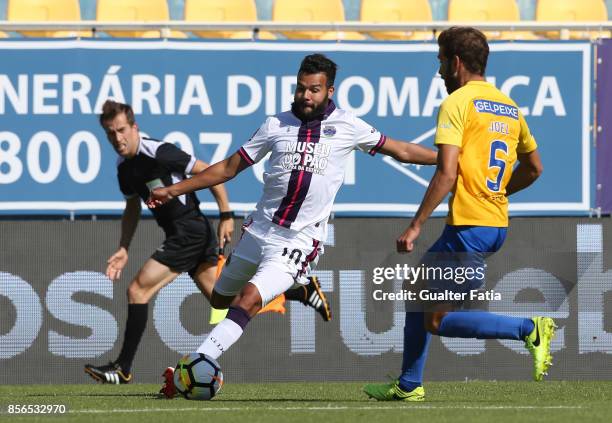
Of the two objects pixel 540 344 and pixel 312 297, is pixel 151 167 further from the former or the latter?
pixel 540 344

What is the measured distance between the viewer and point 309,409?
6.70 m

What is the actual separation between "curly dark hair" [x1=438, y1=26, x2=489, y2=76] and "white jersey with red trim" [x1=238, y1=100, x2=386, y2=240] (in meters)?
0.80

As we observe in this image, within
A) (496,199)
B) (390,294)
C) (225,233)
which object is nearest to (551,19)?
(390,294)

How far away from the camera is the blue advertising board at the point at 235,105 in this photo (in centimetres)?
1057

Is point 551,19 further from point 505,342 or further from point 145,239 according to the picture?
point 145,239

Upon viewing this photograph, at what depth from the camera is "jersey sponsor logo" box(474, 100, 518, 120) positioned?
6.80m

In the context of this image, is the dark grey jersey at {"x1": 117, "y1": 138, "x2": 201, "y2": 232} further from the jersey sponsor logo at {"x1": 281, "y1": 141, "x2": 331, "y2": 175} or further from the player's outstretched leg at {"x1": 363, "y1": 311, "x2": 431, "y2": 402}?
the player's outstretched leg at {"x1": 363, "y1": 311, "x2": 431, "y2": 402}

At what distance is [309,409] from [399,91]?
4578 mm

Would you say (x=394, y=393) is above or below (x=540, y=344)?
below

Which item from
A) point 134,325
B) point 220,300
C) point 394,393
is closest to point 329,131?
point 220,300

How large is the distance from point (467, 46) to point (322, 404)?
6.72 feet

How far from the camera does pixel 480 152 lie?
6828 millimetres

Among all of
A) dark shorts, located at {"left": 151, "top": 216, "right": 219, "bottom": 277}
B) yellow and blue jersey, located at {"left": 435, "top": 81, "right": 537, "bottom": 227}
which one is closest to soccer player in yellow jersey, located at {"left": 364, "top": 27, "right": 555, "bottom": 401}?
yellow and blue jersey, located at {"left": 435, "top": 81, "right": 537, "bottom": 227}

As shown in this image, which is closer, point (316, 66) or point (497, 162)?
point (497, 162)
